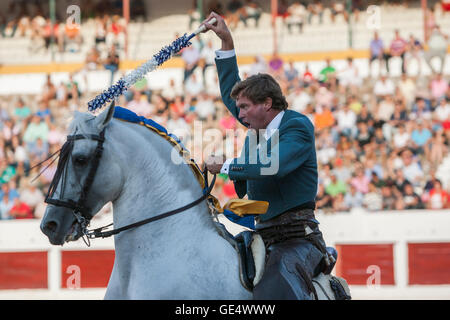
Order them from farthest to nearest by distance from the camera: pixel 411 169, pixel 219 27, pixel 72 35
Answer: pixel 72 35 → pixel 411 169 → pixel 219 27

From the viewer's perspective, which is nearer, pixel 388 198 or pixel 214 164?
pixel 214 164

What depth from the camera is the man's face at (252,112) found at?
13.0 feet

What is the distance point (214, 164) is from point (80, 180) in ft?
2.22

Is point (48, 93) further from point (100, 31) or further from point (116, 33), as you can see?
point (116, 33)

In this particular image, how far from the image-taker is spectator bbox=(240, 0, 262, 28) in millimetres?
19453

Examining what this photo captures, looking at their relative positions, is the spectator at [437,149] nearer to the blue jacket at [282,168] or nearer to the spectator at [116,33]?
the spectator at [116,33]

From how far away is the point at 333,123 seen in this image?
13.1 m

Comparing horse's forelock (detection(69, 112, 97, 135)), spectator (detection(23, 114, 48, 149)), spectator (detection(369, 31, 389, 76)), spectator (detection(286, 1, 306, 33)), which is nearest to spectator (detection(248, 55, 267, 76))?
spectator (detection(369, 31, 389, 76))

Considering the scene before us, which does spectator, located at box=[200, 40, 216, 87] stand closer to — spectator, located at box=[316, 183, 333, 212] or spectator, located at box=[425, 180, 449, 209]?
spectator, located at box=[316, 183, 333, 212]

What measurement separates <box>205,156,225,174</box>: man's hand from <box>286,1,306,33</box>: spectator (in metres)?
15.8

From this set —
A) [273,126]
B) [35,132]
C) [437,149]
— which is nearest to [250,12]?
[35,132]

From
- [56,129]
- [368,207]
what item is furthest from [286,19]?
[368,207]
